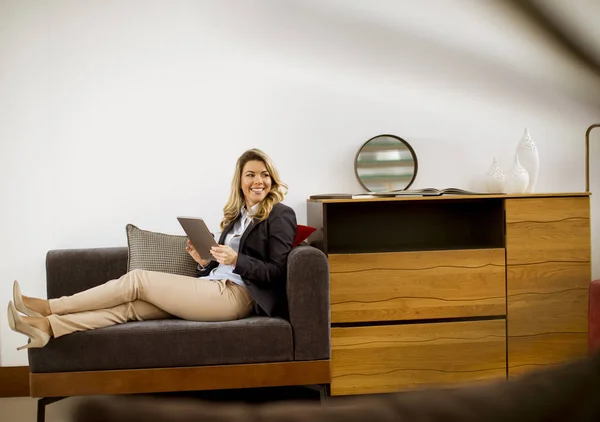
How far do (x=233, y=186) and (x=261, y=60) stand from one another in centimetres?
79

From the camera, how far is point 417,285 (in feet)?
9.60

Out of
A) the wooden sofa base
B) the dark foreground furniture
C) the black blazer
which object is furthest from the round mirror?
the wooden sofa base

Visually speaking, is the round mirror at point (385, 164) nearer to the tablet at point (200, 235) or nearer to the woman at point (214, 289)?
the woman at point (214, 289)

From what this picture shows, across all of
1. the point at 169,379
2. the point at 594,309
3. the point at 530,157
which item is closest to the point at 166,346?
the point at 169,379

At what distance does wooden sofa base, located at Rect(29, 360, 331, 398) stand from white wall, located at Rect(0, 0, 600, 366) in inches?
36.4

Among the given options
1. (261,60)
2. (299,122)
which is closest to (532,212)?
(299,122)

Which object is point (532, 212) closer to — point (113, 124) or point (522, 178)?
point (522, 178)

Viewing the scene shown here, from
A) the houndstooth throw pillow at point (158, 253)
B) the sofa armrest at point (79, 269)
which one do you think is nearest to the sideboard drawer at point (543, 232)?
the houndstooth throw pillow at point (158, 253)

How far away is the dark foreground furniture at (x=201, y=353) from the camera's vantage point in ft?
8.08

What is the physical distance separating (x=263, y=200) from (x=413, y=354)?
0.98 m

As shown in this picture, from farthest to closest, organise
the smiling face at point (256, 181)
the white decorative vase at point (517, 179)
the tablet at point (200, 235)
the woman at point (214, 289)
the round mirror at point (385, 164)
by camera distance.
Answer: the round mirror at point (385, 164) → the white decorative vase at point (517, 179) → the smiling face at point (256, 181) → the tablet at point (200, 235) → the woman at point (214, 289)

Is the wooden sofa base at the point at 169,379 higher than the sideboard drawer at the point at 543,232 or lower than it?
lower

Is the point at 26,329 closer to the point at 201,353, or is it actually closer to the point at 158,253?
the point at 201,353

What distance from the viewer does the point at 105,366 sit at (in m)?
2.47
